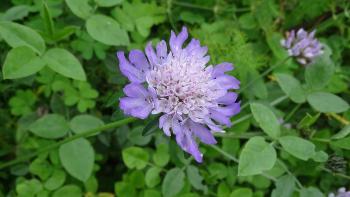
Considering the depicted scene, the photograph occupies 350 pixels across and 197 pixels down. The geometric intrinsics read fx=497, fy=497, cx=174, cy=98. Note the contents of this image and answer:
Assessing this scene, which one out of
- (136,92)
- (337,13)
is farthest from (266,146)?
(337,13)

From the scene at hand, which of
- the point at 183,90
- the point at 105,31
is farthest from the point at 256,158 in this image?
the point at 105,31

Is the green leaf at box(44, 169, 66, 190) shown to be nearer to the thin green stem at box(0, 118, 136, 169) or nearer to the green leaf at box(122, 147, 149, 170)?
the thin green stem at box(0, 118, 136, 169)

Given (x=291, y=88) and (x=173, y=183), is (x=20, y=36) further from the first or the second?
(x=291, y=88)

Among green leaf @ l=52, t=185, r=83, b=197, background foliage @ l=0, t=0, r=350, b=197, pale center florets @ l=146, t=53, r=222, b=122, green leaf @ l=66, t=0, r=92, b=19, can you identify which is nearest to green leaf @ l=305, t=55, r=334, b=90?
background foliage @ l=0, t=0, r=350, b=197

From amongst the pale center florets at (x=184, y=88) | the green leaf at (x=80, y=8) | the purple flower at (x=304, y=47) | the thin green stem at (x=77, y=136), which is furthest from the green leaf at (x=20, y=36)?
the purple flower at (x=304, y=47)

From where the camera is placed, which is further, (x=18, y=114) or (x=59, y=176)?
(x=18, y=114)

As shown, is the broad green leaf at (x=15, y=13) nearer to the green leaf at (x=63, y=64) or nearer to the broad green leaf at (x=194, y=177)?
the green leaf at (x=63, y=64)

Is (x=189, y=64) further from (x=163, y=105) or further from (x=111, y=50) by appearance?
(x=111, y=50)

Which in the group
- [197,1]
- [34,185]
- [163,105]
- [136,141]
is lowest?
[34,185]
